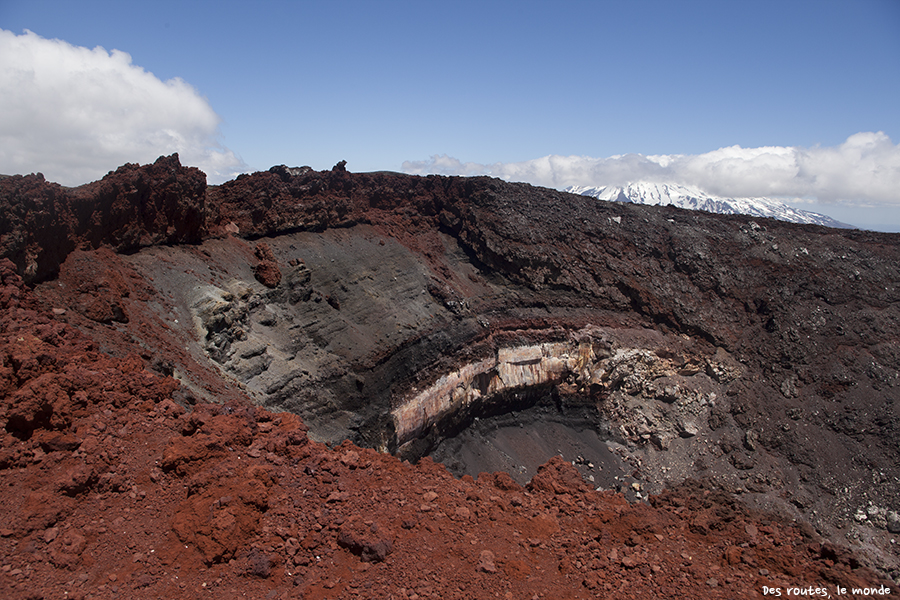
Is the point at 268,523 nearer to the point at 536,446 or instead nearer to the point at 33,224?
the point at 33,224

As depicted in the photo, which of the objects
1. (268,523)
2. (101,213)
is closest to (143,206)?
(101,213)

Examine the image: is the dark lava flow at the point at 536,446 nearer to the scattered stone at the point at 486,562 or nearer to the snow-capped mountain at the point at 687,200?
the scattered stone at the point at 486,562

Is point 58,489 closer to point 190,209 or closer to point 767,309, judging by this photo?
point 190,209

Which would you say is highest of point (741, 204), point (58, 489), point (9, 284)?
point (741, 204)

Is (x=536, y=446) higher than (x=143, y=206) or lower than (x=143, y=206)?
lower

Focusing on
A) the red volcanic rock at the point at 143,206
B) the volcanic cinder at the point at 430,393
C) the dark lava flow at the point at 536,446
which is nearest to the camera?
the volcanic cinder at the point at 430,393

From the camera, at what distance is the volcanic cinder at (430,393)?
593 cm

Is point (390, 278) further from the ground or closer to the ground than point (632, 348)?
further from the ground

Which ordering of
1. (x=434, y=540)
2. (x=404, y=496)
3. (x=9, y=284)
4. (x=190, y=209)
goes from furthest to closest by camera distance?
(x=190, y=209)
(x=9, y=284)
(x=404, y=496)
(x=434, y=540)

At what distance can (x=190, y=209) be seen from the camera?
17938 millimetres

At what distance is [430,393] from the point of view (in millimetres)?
18641

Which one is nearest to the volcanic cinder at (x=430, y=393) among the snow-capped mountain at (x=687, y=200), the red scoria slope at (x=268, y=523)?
the red scoria slope at (x=268, y=523)

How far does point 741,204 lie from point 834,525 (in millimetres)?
110226

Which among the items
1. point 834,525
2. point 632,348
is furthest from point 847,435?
point 632,348
